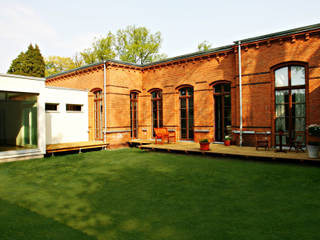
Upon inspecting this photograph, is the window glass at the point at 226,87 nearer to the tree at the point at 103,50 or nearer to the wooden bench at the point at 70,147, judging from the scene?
the wooden bench at the point at 70,147

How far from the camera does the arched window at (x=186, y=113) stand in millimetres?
11477

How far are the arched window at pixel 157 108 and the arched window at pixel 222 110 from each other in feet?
10.4

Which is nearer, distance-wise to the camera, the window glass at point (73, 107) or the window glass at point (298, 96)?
the window glass at point (298, 96)

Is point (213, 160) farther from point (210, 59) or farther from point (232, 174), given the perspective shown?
point (210, 59)

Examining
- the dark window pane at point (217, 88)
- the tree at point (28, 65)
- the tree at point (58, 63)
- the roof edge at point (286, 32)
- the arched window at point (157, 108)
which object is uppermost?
the tree at point (58, 63)

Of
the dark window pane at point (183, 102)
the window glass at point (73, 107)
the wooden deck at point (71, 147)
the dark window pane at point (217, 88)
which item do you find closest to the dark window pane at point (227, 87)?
the dark window pane at point (217, 88)

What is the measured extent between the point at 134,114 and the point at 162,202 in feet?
30.3

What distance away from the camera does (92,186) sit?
5.16 m

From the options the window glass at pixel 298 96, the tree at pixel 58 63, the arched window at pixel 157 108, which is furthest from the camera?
the tree at pixel 58 63

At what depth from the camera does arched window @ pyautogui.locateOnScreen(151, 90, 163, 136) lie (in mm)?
12641

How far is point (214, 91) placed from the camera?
1074 centimetres

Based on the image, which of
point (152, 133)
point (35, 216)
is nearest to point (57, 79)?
point (152, 133)

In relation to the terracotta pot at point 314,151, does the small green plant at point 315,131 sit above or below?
above

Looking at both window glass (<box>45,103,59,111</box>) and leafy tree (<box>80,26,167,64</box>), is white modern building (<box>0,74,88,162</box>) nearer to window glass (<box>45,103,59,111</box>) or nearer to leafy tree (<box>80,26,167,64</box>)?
window glass (<box>45,103,59,111</box>)
